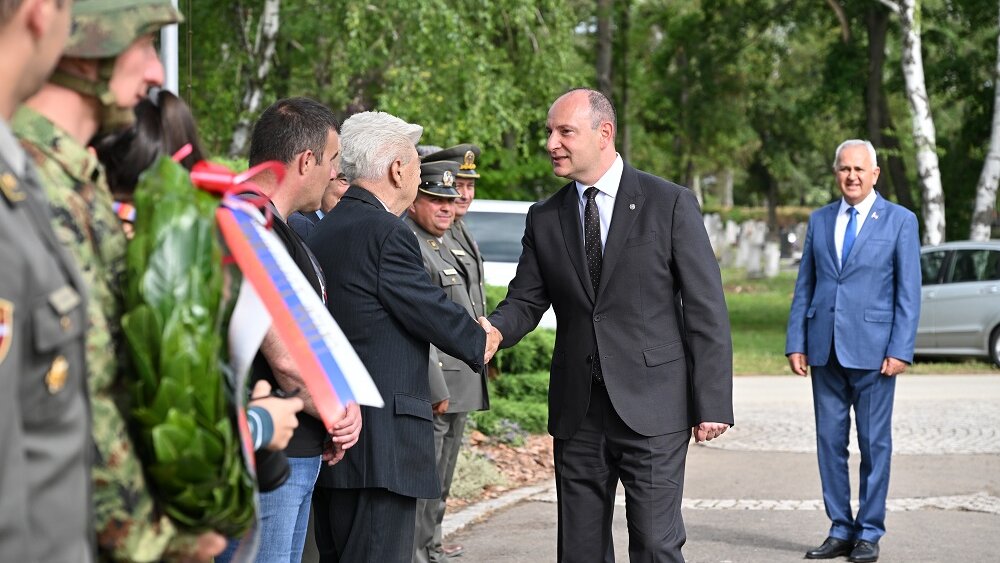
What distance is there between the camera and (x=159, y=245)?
92.3 inches

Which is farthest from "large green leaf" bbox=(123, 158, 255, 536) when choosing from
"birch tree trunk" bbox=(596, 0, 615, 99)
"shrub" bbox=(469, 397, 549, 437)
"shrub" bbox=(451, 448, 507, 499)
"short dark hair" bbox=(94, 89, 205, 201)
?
"birch tree trunk" bbox=(596, 0, 615, 99)

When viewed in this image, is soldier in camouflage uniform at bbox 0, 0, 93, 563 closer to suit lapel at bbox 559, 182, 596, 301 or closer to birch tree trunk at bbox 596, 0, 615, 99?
suit lapel at bbox 559, 182, 596, 301

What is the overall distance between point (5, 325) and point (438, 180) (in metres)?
5.29

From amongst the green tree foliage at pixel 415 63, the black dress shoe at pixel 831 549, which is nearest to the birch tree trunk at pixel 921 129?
the green tree foliage at pixel 415 63

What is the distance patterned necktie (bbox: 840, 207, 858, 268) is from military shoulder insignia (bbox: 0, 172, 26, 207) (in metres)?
6.21

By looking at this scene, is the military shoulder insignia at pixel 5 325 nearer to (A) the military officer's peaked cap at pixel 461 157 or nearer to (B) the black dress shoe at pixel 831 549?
(A) the military officer's peaked cap at pixel 461 157

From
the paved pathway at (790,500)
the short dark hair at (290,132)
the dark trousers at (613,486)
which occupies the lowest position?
the paved pathway at (790,500)

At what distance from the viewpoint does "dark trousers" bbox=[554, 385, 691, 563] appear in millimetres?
5383

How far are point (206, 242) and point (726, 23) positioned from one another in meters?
28.6

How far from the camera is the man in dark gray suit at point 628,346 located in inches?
214

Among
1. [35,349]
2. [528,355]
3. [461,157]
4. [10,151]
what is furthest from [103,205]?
[528,355]

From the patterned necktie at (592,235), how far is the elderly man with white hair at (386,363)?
103 centimetres

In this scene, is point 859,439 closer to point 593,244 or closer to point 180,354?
point 593,244

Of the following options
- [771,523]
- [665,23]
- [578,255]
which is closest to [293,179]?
[578,255]
